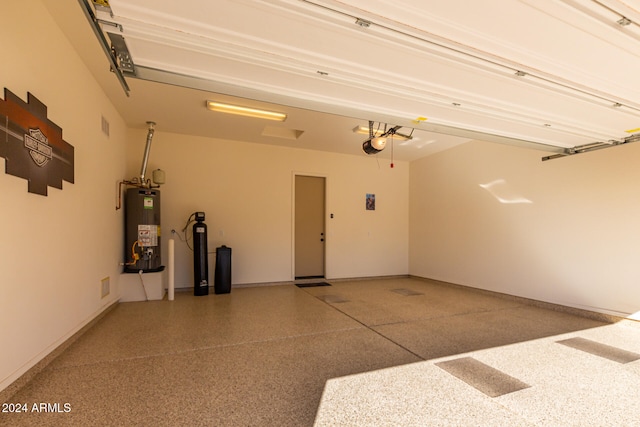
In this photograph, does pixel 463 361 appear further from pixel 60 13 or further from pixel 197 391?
pixel 60 13

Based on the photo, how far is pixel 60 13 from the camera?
8.38 feet

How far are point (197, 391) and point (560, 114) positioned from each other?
3.87 meters

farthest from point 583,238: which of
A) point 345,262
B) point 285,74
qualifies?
point 285,74

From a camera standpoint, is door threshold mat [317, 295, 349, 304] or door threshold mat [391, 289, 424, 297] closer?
door threshold mat [317, 295, 349, 304]

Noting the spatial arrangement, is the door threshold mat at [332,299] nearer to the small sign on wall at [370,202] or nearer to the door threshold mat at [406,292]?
the door threshold mat at [406,292]

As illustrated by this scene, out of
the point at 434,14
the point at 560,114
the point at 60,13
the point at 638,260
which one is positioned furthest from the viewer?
the point at 638,260

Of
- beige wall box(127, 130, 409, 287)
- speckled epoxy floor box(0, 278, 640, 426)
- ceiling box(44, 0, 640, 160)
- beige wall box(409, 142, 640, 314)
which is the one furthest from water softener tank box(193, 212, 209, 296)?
beige wall box(409, 142, 640, 314)

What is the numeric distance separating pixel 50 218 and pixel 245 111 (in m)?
2.84

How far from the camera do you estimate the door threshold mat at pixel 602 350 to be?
2781 millimetres

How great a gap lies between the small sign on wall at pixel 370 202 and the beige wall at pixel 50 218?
521 cm

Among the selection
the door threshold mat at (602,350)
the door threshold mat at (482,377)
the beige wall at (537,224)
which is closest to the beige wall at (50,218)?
the door threshold mat at (482,377)

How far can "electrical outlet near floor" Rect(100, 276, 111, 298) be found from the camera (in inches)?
154

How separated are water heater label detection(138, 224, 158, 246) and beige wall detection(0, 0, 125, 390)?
0.76 metres

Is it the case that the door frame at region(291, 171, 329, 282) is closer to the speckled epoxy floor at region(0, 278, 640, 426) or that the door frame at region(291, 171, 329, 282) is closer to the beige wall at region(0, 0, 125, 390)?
the speckled epoxy floor at region(0, 278, 640, 426)
